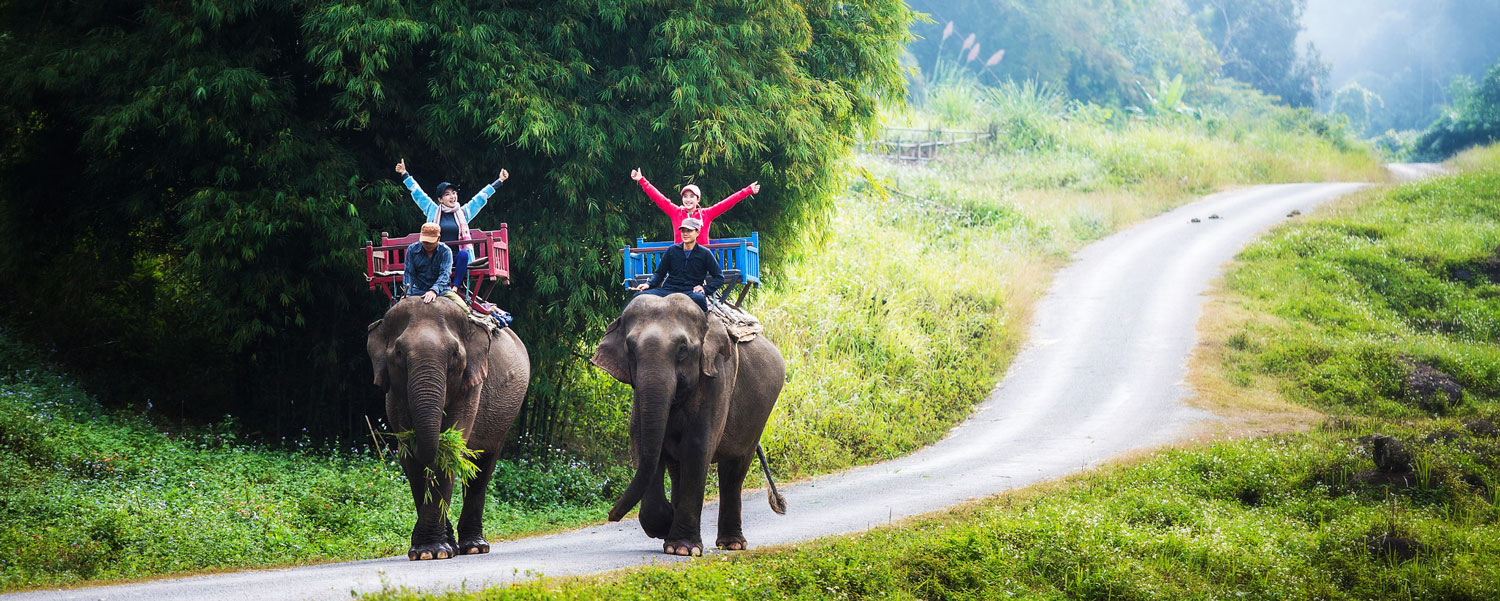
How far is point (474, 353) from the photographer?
9.03 m

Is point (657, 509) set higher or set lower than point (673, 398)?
lower


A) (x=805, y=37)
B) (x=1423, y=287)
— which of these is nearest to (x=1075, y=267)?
(x=1423, y=287)

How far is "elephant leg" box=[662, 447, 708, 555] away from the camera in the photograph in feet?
28.5

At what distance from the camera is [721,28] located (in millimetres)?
13469

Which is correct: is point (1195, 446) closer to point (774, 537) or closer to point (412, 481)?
point (774, 537)

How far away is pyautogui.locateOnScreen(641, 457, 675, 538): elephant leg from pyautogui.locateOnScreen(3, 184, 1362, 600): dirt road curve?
255 mm

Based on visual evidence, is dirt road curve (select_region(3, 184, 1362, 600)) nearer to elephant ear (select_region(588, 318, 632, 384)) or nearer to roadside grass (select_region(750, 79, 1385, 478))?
roadside grass (select_region(750, 79, 1385, 478))

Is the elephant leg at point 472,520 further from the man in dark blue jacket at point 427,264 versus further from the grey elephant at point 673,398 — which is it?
the man in dark blue jacket at point 427,264

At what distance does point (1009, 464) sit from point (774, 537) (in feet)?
15.8

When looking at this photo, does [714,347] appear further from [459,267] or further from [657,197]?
[459,267]

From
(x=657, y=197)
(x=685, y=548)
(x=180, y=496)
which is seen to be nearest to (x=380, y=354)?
(x=685, y=548)

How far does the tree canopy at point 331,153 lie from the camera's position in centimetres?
1212

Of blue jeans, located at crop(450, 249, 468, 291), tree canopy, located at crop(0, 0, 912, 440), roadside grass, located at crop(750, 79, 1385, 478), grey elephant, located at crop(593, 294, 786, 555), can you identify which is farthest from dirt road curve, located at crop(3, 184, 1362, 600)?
tree canopy, located at crop(0, 0, 912, 440)

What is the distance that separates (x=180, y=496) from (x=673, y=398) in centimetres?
542
